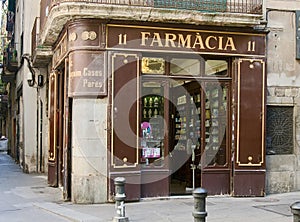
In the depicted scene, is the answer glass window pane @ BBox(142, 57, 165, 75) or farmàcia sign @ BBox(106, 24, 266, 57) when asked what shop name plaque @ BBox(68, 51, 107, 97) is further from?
glass window pane @ BBox(142, 57, 165, 75)

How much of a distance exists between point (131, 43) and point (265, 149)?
418 centimetres

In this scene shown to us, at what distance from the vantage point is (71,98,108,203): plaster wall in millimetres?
10820

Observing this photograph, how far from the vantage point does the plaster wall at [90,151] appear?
10820mm

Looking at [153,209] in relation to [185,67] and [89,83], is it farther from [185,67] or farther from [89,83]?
[185,67]

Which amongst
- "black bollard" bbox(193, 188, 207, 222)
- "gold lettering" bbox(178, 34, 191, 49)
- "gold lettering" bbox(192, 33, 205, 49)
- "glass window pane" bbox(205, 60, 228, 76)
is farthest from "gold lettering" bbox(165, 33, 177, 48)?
"black bollard" bbox(193, 188, 207, 222)

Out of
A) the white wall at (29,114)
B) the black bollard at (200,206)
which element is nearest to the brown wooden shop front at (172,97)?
the black bollard at (200,206)

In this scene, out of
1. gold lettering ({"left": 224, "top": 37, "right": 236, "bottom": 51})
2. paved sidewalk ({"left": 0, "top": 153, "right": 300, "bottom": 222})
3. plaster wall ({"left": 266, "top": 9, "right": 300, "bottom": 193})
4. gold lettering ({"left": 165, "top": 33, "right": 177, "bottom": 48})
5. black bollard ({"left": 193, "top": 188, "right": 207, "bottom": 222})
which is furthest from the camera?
plaster wall ({"left": 266, "top": 9, "right": 300, "bottom": 193})

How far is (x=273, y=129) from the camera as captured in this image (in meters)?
12.4

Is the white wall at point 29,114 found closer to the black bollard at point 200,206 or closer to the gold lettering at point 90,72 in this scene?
the gold lettering at point 90,72

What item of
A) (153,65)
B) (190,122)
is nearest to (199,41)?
(153,65)

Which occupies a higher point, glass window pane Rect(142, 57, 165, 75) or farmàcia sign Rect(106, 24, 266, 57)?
farmàcia sign Rect(106, 24, 266, 57)

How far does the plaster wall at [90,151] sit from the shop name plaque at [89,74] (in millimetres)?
209

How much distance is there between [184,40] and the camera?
11.5m

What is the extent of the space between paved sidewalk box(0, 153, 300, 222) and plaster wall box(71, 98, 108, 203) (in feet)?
0.99
